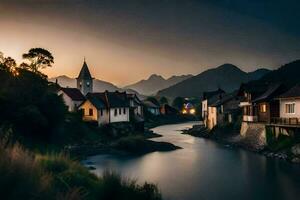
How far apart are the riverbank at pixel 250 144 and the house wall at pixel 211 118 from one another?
136 cm

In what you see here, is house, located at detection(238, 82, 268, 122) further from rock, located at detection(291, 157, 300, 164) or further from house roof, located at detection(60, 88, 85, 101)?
house roof, located at detection(60, 88, 85, 101)

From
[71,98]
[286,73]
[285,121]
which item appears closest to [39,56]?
[71,98]

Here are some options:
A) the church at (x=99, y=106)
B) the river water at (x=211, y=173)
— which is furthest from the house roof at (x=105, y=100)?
the river water at (x=211, y=173)

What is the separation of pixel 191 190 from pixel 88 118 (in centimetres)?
3733

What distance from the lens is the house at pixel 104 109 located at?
209 feet

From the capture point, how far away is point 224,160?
1746 inches

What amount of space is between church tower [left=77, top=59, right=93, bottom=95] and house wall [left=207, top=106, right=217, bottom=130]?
31149 mm

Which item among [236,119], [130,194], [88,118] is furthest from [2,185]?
[236,119]

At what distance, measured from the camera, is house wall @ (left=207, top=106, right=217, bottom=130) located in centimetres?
7356

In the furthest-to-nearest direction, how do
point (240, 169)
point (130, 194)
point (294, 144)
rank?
point (294, 144), point (240, 169), point (130, 194)

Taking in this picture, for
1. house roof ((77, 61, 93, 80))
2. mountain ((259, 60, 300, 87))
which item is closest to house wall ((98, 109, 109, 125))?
house roof ((77, 61, 93, 80))

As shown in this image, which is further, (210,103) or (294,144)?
(210,103)

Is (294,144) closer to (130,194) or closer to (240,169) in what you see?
(240,169)

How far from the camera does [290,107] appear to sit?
150 ft
